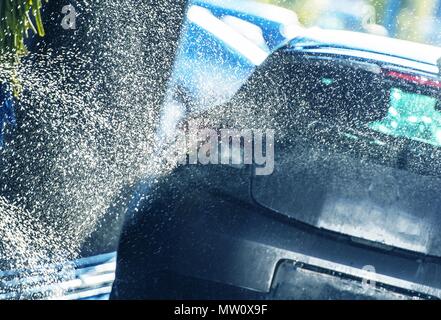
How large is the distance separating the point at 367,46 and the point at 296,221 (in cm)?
122

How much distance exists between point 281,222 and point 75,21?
2098mm

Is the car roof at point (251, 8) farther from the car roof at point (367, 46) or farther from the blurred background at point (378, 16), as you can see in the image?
the car roof at point (367, 46)

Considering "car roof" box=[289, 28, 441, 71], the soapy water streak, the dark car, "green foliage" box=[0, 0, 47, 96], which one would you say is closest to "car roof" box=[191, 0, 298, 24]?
the soapy water streak

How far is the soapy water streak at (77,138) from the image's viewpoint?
3.31m

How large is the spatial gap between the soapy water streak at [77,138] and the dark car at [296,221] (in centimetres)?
108

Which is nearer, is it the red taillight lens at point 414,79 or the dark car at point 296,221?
the dark car at point 296,221

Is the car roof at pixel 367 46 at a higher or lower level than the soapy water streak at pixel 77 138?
higher

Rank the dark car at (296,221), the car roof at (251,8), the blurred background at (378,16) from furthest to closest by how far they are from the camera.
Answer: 1. the blurred background at (378,16)
2. the car roof at (251,8)
3. the dark car at (296,221)

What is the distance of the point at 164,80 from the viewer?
4.54 meters

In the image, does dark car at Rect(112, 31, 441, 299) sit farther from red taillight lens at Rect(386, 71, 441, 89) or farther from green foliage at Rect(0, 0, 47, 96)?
green foliage at Rect(0, 0, 47, 96)

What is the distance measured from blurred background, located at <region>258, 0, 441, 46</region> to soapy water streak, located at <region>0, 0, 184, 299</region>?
7785 mm

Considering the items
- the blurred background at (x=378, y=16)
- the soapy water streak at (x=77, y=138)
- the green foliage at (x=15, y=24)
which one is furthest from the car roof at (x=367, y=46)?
the blurred background at (x=378, y=16)

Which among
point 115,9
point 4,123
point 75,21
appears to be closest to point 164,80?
point 115,9

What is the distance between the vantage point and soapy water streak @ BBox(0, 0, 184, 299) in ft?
10.9
